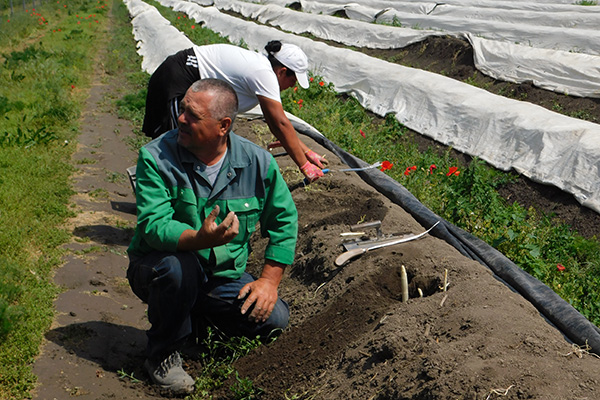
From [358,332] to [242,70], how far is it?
1919 millimetres

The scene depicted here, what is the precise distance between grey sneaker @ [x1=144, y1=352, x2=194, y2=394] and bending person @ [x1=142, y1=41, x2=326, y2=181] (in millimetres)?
1711

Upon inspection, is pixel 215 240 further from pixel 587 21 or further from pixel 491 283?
pixel 587 21

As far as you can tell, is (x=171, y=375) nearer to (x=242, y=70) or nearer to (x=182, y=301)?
Result: (x=182, y=301)

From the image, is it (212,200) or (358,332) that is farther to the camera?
(358,332)

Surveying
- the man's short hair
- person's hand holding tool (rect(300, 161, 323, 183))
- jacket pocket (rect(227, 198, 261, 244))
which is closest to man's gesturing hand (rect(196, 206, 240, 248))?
jacket pocket (rect(227, 198, 261, 244))

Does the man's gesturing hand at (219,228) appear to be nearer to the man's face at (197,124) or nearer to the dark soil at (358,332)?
the man's face at (197,124)

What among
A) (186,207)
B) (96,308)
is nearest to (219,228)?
(186,207)

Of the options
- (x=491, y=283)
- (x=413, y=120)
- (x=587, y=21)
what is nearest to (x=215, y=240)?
(x=491, y=283)

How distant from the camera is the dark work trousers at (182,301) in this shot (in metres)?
2.93

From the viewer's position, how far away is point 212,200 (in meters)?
3.06

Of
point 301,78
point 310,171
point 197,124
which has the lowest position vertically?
point 310,171

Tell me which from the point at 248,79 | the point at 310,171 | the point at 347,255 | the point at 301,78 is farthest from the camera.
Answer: the point at 310,171

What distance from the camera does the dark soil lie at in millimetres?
2527

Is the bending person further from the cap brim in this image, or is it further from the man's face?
the man's face
